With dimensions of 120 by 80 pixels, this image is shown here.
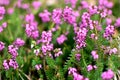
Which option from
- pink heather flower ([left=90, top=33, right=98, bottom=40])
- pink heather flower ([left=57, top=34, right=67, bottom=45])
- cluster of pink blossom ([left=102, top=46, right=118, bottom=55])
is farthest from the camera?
pink heather flower ([left=57, top=34, right=67, bottom=45])

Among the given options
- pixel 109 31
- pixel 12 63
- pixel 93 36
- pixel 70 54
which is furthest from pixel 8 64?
pixel 109 31

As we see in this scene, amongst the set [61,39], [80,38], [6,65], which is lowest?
[6,65]

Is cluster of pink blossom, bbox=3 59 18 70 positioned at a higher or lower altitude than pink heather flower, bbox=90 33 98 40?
lower

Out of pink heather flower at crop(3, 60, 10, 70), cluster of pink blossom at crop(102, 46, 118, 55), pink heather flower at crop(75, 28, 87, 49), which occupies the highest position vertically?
pink heather flower at crop(75, 28, 87, 49)

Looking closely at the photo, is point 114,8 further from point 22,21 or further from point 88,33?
point 88,33

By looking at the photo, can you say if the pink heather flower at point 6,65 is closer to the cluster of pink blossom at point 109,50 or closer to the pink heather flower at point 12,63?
the pink heather flower at point 12,63

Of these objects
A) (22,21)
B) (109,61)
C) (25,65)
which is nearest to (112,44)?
(109,61)

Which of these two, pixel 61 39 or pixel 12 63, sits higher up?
pixel 61 39

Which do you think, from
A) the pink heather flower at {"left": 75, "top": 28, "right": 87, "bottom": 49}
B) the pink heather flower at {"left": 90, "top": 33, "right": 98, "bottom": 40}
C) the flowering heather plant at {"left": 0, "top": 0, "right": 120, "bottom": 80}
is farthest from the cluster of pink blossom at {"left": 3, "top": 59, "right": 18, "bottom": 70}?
the pink heather flower at {"left": 90, "top": 33, "right": 98, "bottom": 40}

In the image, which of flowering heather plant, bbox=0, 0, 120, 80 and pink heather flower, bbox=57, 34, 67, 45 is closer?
flowering heather plant, bbox=0, 0, 120, 80

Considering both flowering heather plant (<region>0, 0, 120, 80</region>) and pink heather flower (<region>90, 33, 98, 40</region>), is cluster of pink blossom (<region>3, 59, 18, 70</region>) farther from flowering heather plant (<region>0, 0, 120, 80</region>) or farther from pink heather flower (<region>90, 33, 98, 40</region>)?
pink heather flower (<region>90, 33, 98, 40</region>)

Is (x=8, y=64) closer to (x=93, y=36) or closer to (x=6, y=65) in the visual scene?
(x=6, y=65)
